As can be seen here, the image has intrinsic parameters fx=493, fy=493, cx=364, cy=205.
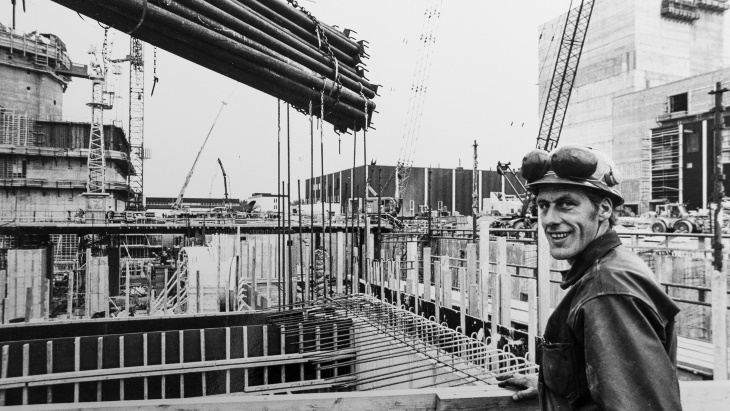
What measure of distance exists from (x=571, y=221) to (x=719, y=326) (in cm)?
615

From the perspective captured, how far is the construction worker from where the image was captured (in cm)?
155

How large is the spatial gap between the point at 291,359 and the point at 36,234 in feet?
103

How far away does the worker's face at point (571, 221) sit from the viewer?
2.05 meters

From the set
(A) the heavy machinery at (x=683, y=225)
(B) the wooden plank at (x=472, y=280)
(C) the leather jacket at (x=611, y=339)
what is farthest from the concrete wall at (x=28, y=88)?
(C) the leather jacket at (x=611, y=339)

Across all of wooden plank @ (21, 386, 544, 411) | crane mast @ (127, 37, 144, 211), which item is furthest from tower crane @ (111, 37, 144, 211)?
wooden plank @ (21, 386, 544, 411)

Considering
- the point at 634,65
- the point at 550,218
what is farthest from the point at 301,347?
the point at 634,65

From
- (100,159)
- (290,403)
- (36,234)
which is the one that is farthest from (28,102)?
(290,403)

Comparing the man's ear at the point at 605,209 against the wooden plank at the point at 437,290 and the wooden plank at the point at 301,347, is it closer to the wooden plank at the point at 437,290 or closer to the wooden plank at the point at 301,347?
the wooden plank at the point at 301,347

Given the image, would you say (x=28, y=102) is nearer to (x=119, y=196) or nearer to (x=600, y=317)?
(x=119, y=196)

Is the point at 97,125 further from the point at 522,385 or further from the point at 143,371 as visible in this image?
the point at 522,385

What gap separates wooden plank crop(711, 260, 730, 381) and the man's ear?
5.84 meters

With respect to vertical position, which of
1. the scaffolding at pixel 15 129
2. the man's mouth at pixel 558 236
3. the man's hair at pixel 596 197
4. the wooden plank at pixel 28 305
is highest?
the scaffolding at pixel 15 129

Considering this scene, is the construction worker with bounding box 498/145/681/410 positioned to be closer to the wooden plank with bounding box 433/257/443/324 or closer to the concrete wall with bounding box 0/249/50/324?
the wooden plank with bounding box 433/257/443/324

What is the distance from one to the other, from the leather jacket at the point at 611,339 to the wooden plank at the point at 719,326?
6.00 meters
